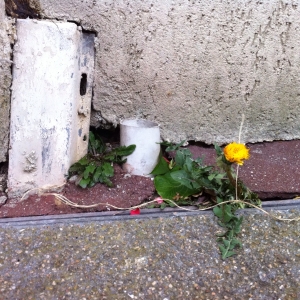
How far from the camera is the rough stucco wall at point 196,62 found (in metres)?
1.74

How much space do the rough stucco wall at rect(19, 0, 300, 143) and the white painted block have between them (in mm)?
169

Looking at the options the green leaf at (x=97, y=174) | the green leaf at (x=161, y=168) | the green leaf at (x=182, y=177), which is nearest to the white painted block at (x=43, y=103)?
the green leaf at (x=97, y=174)

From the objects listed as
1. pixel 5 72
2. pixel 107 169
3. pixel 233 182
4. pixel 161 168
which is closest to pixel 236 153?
pixel 233 182

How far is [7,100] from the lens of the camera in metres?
1.59

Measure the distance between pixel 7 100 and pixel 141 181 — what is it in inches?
28.1

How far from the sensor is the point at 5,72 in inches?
61.0

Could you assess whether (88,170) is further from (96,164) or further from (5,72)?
(5,72)

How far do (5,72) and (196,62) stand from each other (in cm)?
93

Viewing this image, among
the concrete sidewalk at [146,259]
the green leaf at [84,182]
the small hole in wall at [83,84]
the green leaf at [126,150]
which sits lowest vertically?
the concrete sidewalk at [146,259]

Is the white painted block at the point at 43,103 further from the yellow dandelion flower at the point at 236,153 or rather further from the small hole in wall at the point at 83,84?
the yellow dandelion flower at the point at 236,153

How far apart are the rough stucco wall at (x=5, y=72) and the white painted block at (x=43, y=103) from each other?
0.11 feet

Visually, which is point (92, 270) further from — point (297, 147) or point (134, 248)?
point (297, 147)

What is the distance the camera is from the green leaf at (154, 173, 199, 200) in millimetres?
1598

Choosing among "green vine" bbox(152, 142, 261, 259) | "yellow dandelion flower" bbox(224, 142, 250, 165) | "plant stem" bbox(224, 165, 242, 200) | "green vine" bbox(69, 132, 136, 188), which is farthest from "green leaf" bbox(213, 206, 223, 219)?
"green vine" bbox(69, 132, 136, 188)
